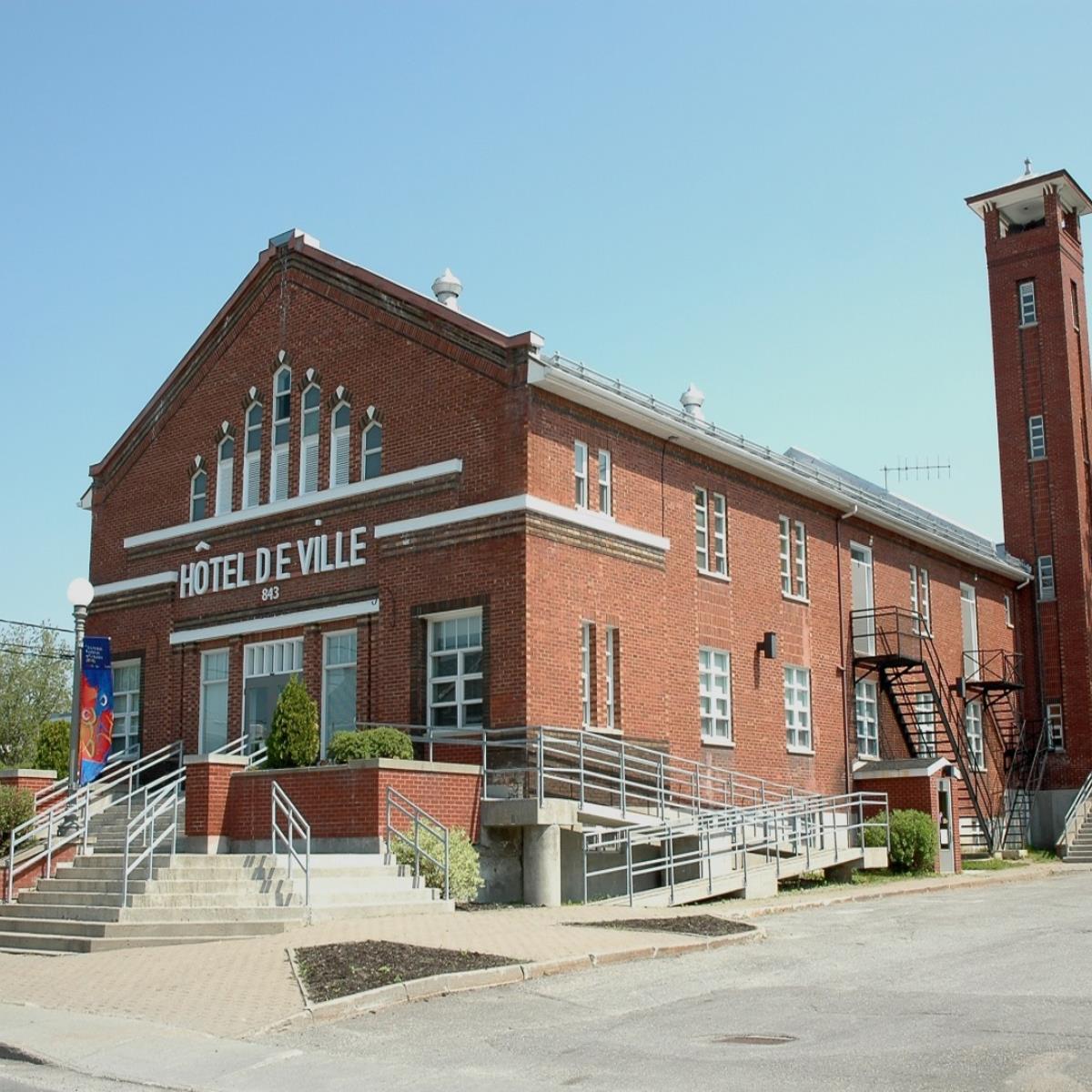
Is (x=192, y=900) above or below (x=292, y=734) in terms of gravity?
below

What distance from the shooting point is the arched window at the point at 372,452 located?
84.2 feet

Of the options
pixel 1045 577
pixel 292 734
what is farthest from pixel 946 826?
pixel 292 734

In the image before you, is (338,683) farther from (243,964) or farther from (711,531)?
(243,964)

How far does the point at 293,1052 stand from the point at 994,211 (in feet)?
123

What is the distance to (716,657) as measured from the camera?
2747 centimetres

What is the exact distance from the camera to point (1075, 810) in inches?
1462

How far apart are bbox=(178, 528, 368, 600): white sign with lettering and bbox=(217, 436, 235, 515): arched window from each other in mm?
1098

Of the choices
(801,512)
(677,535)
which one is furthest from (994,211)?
(677,535)

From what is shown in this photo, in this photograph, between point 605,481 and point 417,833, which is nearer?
point 417,833

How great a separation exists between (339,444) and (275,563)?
254 cm

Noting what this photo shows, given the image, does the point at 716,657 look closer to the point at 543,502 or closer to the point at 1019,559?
the point at 543,502

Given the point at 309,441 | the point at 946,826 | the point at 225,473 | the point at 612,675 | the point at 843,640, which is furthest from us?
the point at 843,640

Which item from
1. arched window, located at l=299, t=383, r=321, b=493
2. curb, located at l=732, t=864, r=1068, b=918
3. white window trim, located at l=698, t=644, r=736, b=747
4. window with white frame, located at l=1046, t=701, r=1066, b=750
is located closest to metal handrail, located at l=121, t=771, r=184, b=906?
arched window, located at l=299, t=383, r=321, b=493

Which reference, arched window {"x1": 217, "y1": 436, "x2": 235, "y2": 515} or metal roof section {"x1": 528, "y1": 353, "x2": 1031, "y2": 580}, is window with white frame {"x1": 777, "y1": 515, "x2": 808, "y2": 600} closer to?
metal roof section {"x1": 528, "y1": 353, "x2": 1031, "y2": 580}
